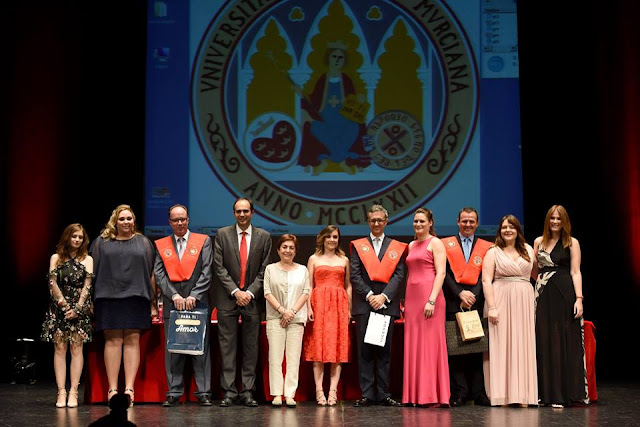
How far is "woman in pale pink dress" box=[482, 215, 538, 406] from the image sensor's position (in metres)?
5.79

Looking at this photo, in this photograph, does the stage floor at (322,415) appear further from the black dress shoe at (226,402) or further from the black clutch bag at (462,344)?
the black clutch bag at (462,344)

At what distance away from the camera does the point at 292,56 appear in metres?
7.61

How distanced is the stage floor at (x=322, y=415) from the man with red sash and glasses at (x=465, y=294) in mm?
199

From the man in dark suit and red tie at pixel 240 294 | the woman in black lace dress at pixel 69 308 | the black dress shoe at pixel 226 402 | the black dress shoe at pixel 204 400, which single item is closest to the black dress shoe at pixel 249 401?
the man in dark suit and red tie at pixel 240 294

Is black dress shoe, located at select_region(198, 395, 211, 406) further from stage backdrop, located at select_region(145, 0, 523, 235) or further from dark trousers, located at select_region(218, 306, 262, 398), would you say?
stage backdrop, located at select_region(145, 0, 523, 235)

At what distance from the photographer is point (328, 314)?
19.5 ft

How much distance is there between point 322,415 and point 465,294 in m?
1.37

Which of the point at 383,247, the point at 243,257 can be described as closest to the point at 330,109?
the point at 383,247

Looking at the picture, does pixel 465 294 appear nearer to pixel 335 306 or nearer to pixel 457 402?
pixel 457 402

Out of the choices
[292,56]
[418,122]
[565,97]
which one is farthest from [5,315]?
[565,97]

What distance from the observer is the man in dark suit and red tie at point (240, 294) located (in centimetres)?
591

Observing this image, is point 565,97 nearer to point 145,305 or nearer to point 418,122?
point 418,122

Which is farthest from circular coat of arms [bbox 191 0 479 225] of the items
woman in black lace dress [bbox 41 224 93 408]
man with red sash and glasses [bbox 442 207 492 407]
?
woman in black lace dress [bbox 41 224 93 408]

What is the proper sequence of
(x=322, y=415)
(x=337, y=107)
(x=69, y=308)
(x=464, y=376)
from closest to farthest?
(x=322, y=415) < (x=69, y=308) < (x=464, y=376) < (x=337, y=107)
